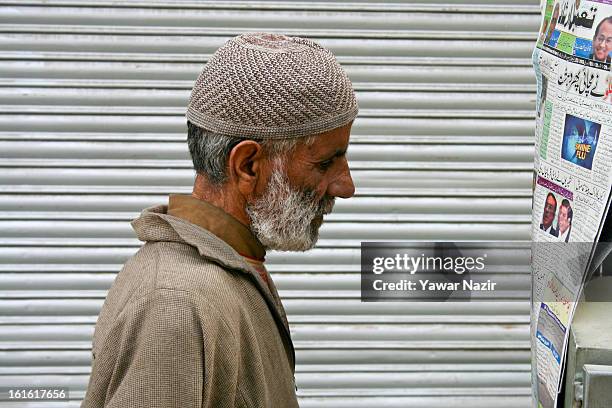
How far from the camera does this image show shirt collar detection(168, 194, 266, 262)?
1821 millimetres

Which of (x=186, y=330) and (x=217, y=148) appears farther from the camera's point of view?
(x=217, y=148)

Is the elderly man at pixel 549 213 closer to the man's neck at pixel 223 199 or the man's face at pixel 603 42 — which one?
the man's face at pixel 603 42

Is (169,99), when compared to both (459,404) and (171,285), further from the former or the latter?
(171,285)

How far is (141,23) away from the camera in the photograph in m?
3.82

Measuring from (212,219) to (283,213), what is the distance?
0.17 metres

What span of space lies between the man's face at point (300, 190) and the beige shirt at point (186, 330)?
79mm

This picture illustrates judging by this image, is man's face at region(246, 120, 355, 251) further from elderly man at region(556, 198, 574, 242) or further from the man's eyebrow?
elderly man at region(556, 198, 574, 242)

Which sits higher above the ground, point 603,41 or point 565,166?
point 603,41

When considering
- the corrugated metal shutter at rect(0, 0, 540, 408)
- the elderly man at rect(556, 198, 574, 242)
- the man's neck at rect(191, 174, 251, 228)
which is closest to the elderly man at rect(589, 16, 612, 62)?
the elderly man at rect(556, 198, 574, 242)

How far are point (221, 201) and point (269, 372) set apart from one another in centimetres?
41

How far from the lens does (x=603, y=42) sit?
5.04ft

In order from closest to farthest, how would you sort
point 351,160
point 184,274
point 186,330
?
1. point 186,330
2. point 184,274
3. point 351,160

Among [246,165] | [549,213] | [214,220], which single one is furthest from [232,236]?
[549,213]

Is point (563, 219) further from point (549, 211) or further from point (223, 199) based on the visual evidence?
point (223, 199)
